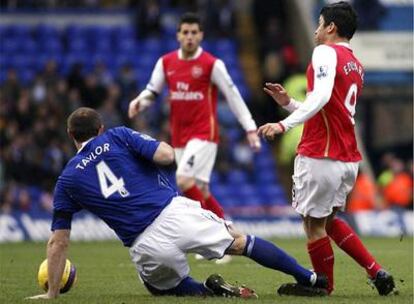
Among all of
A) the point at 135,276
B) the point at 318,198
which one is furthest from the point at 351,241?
the point at 135,276

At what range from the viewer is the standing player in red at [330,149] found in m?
9.70

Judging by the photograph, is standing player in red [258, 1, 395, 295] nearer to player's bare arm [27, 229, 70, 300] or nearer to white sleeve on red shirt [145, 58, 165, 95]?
player's bare arm [27, 229, 70, 300]

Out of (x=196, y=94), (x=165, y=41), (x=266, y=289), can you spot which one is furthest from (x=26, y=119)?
(x=266, y=289)

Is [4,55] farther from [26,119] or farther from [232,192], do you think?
[232,192]

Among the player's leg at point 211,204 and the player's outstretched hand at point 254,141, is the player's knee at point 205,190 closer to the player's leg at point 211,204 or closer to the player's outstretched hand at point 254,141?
the player's leg at point 211,204

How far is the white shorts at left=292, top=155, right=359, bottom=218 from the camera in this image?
970 centimetres

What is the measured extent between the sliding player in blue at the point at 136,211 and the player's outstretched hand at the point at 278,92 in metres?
1.20

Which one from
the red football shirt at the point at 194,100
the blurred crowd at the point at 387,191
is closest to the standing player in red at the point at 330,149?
the red football shirt at the point at 194,100

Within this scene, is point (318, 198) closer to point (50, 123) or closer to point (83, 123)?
point (83, 123)

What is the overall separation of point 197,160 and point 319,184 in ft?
13.4

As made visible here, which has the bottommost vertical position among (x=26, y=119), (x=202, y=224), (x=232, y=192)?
(x=232, y=192)

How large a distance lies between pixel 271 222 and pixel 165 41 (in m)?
6.54

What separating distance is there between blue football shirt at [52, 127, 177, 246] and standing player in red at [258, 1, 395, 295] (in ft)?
3.95

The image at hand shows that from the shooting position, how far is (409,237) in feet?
64.3
